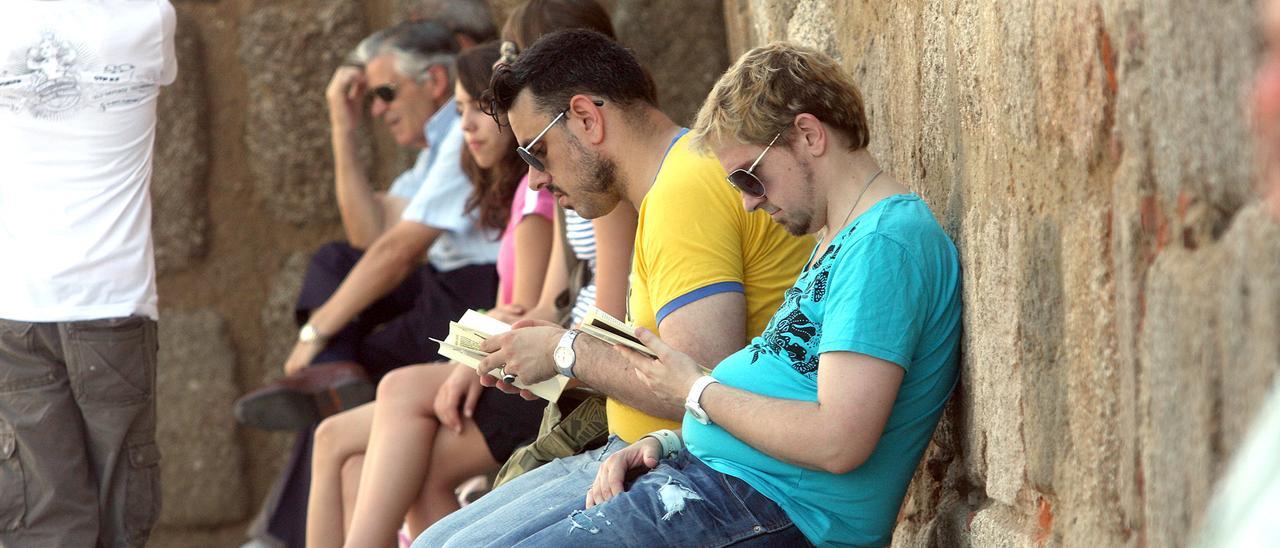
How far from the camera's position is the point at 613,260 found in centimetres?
267

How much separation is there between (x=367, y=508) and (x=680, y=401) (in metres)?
1.09

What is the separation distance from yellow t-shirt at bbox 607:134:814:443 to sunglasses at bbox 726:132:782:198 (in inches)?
4.2

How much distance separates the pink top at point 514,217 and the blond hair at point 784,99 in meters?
1.06

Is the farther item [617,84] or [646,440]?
[617,84]

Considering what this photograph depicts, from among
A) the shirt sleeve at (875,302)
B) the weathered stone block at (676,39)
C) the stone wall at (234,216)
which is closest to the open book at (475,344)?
the shirt sleeve at (875,302)

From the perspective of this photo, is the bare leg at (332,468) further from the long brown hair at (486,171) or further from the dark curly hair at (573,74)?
the dark curly hair at (573,74)

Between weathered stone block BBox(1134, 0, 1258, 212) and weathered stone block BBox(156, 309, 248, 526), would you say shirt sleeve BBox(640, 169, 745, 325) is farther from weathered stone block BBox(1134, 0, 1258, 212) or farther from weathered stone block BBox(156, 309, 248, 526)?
weathered stone block BBox(156, 309, 248, 526)

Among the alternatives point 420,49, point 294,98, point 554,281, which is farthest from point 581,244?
point 294,98

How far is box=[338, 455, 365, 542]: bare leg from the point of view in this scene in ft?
10.5

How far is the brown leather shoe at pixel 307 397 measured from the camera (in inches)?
146

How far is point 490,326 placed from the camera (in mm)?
2480

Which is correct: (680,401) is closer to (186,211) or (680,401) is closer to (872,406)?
(872,406)

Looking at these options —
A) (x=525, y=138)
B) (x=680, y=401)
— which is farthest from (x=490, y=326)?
(x=680, y=401)

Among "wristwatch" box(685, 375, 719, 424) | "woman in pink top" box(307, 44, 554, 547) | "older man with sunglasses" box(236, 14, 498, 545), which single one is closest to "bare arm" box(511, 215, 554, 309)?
"woman in pink top" box(307, 44, 554, 547)
